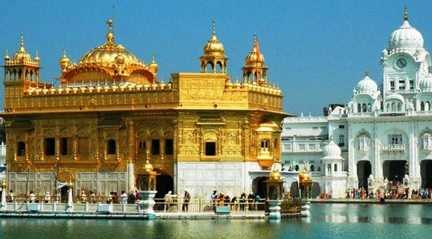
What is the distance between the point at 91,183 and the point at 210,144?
596cm

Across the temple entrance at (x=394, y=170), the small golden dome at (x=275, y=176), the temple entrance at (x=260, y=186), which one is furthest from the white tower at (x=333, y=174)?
the small golden dome at (x=275, y=176)

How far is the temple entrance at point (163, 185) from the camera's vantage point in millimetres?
43219

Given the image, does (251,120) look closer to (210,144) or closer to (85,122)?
(210,144)

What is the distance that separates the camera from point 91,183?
43062 millimetres

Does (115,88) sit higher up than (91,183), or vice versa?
(115,88)

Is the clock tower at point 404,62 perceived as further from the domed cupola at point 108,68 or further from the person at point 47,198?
the person at point 47,198

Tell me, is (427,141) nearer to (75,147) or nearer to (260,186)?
(260,186)

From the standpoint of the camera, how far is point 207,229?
32.2 m

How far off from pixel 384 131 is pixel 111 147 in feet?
135

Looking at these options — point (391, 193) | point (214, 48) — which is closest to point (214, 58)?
point (214, 48)

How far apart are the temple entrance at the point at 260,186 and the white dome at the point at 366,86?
41954mm

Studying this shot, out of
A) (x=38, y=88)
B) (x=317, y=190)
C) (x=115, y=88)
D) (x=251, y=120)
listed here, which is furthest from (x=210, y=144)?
(x=317, y=190)

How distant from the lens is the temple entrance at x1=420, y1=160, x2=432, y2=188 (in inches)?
3105

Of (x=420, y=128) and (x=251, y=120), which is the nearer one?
(x=251, y=120)
